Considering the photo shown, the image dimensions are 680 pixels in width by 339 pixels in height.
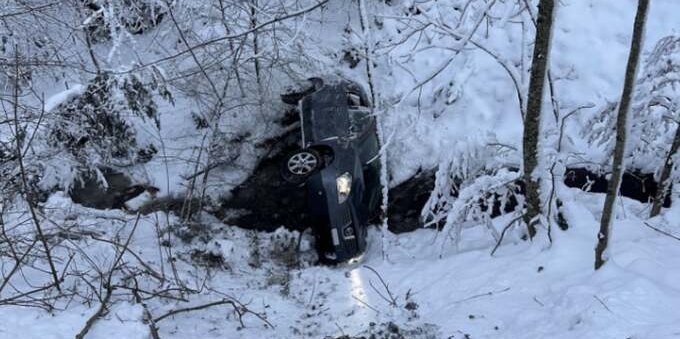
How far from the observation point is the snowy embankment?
4.07 m

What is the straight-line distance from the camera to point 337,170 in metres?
6.56

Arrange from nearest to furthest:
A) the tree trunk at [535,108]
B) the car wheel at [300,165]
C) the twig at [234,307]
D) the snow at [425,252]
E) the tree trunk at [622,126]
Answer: the tree trunk at [622,126], the snow at [425,252], the tree trunk at [535,108], the twig at [234,307], the car wheel at [300,165]

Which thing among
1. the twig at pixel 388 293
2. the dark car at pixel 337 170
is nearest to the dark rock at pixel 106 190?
the dark car at pixel 337 170

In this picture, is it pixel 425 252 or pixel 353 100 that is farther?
pixel 353 100

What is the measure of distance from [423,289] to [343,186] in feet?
5.12

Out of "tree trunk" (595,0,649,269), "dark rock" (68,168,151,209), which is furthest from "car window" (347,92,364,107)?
"tree trunk" (595,0,649,269)

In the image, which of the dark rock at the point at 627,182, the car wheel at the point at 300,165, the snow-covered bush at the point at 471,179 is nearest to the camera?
the snow-covered bush at the point at 471,179

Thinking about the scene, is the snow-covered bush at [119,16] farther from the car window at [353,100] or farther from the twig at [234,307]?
the twig at [234,307]

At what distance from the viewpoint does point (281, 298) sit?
19.3ft

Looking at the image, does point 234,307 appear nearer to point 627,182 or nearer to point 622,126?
point 622,126

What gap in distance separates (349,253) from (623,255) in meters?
2.84

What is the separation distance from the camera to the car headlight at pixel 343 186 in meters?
6.49

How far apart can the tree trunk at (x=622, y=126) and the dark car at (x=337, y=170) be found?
2.27 metres

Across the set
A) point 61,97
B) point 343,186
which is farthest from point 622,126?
point 61,97
